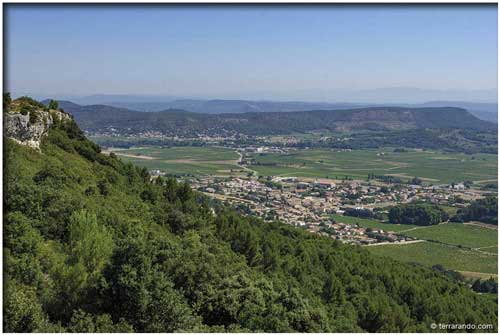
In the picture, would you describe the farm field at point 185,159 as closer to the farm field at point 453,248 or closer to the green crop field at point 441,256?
the farm field at point 453,248

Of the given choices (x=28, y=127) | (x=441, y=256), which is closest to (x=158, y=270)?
Answer: (x=28, y=127)

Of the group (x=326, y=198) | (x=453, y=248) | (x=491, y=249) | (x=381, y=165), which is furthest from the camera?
(x=381, y=165)

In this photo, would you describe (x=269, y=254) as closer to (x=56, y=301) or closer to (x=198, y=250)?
(x=198, y=250)

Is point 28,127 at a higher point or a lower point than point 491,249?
higher

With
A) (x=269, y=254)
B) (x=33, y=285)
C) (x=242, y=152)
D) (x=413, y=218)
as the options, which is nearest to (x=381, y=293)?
(x=269, y=254)

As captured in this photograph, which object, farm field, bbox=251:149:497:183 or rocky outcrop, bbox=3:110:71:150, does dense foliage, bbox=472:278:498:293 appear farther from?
farm field, bbox=251:149:497:183

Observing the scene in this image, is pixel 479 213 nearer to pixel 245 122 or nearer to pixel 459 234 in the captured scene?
pixel 459 234
